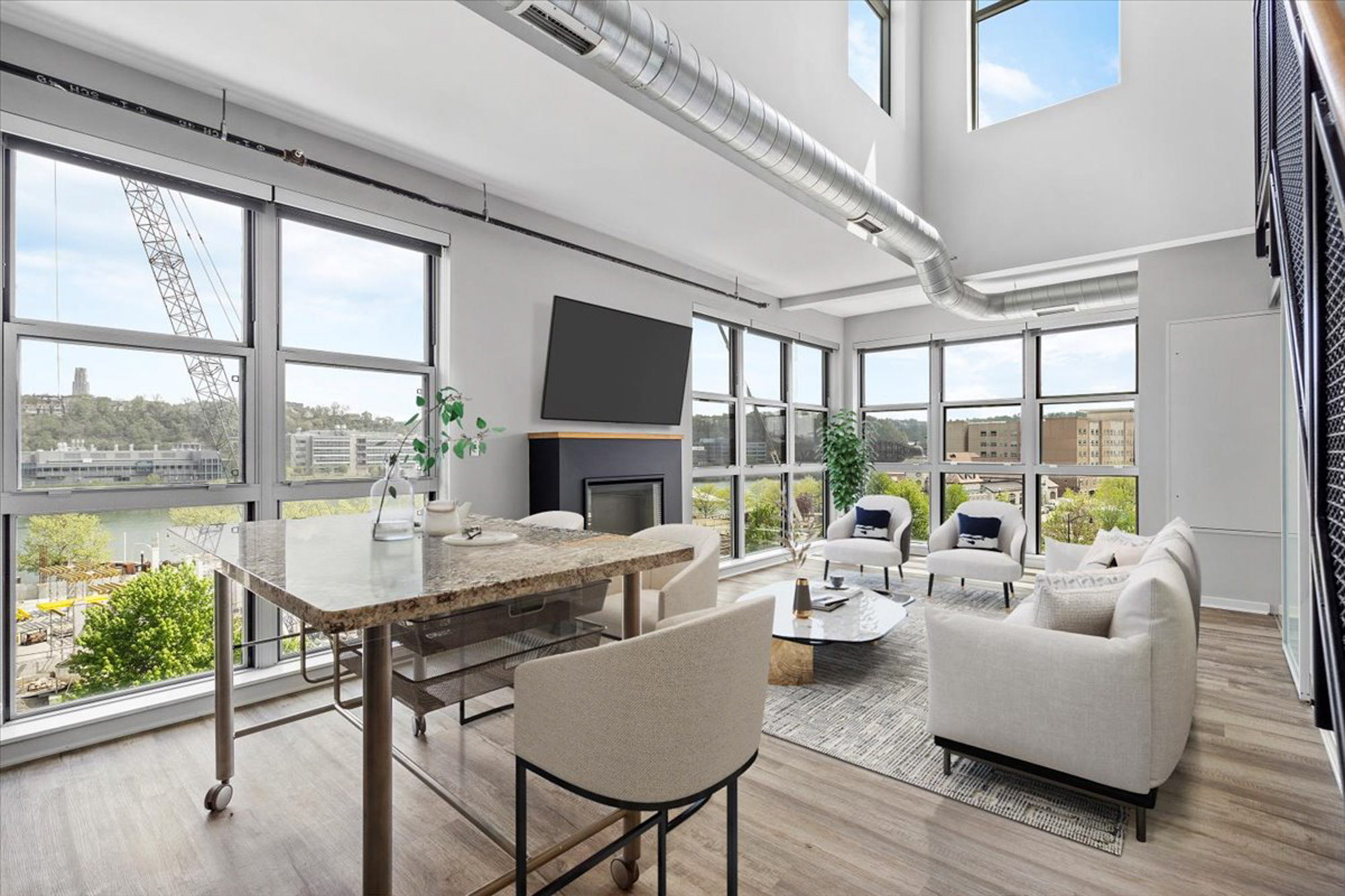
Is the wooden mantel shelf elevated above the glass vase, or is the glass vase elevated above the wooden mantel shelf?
the wooden mantel shelf

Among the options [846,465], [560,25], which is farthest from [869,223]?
[846,465]

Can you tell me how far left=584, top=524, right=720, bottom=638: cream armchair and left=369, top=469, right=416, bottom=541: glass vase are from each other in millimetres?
747

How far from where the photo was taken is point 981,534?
5.36 meters

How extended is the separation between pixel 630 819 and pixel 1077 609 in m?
1.73

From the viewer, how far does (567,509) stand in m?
4.46

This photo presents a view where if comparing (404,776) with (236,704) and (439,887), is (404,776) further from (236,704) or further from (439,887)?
(236,704)

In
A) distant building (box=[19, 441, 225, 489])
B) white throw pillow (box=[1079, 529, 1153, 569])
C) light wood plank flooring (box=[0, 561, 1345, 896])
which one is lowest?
light wood plank flooring (box=[0, 561, 1345, 896])

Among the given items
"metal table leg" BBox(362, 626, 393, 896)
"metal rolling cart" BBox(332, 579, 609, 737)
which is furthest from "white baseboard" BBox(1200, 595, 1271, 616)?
"metal table leg" BBox(362, 626, 393, 896)

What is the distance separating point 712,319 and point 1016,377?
332cm

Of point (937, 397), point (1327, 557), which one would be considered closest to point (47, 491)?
point (1327, 557)

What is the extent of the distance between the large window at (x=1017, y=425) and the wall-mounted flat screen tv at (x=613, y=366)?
313 centimetres

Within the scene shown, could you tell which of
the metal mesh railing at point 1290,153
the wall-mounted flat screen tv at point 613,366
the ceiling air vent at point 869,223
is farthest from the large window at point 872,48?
the metal mesh railing at point 1290,153

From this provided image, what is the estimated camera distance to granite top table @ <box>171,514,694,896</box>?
4.07 ft

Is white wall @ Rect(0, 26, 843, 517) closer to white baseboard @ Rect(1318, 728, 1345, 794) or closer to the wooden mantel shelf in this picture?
the wooden mantel shelf
